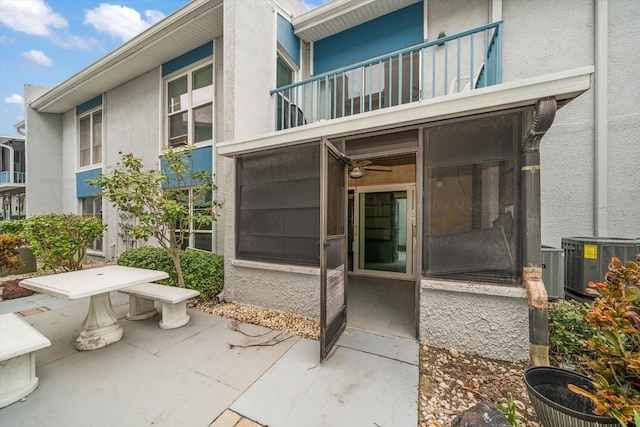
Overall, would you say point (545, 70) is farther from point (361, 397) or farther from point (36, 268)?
point (36, 268)

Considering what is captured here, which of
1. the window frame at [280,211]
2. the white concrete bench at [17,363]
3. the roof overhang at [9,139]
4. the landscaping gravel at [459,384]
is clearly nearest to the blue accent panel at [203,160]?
the window frame at [280,211]

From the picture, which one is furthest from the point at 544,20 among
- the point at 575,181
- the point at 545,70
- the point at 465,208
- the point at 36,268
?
the point at 36,268

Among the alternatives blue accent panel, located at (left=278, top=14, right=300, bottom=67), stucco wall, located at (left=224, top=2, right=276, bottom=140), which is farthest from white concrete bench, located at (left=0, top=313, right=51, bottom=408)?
blue accent panel, located at (left=278, top=14, right=300, bottom=67)

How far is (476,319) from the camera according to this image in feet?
9.32

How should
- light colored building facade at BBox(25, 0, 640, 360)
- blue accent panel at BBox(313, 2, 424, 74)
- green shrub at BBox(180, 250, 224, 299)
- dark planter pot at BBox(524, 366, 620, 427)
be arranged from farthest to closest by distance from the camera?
blue accent panel at BBox(313, 2, 424, 74)
green shrub at BBox(180, 250, 224, 299)
light colored building facade at BBox(25, 0, 640, 360)
dark planter pot at BBox(524, 366, 620, 427)

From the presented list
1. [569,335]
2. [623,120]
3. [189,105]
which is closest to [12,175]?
[189,105]

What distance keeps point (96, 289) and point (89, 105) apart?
31.4 ft

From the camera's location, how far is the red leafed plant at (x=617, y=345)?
53.8 inches

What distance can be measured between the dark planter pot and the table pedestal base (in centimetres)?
447

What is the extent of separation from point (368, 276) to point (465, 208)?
13.0 feet

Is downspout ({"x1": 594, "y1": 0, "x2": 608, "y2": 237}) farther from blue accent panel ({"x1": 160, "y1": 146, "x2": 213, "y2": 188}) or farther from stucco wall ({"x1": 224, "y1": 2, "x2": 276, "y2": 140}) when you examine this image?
blue accent panel ({"x1": 160, "y1": 146, "x2": 213, "y2": 188})

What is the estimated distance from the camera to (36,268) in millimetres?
6848

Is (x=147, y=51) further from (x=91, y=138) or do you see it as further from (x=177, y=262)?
(x=177, y=262)

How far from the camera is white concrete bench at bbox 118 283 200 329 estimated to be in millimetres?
3537
